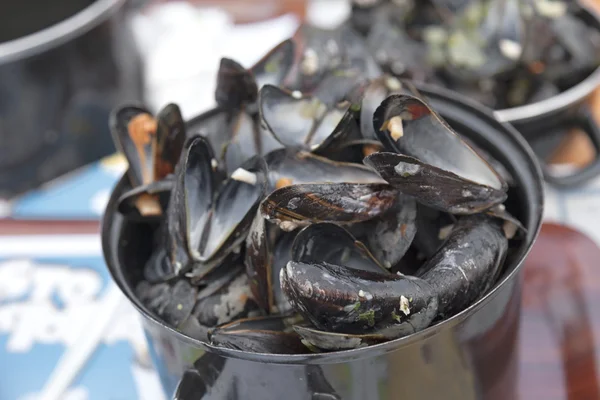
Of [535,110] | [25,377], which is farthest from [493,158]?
[25,377]

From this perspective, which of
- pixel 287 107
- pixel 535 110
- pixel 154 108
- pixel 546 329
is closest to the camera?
pixel 287 107

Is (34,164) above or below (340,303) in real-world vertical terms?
below

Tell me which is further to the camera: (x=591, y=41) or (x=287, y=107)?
(x=591, y=41)

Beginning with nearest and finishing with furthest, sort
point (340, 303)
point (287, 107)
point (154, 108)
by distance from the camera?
point (340, 303) → point (287, 107) → point (154, 108)

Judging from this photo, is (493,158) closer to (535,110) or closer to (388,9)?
(535,110)

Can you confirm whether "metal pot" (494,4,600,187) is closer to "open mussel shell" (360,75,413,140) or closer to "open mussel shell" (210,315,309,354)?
"open mussel shell" (360,75,413,140)
